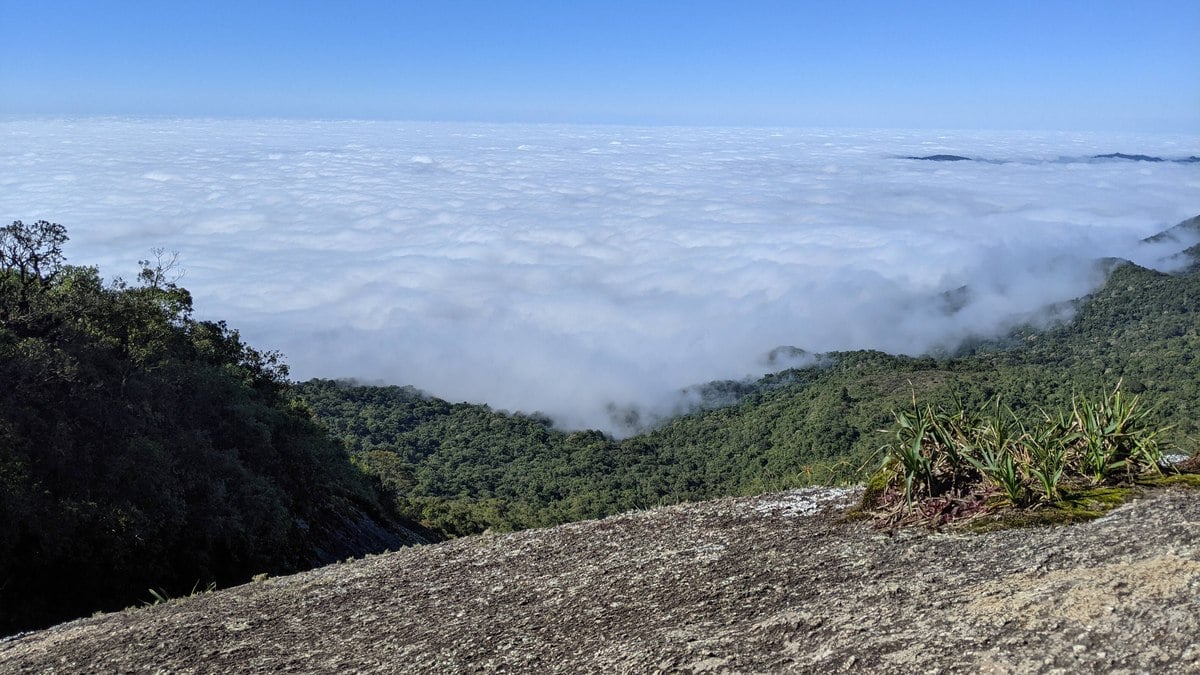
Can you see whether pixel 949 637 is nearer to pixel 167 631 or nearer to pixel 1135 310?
pixel 167 631

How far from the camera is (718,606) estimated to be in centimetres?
609

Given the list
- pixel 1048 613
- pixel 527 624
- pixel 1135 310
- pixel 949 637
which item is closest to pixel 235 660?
pixel 527 624

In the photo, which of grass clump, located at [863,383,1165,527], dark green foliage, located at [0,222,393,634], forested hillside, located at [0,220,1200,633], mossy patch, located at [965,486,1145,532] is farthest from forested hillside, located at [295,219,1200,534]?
mossy patch, located at [965,486,1145,532]

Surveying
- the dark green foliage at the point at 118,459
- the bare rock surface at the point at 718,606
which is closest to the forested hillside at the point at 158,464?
the dark green foliage at the point at 118,459

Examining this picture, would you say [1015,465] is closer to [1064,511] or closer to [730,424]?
[1064,511]

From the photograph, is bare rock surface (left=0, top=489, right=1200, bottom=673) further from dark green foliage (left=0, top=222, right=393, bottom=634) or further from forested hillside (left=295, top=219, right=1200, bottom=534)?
forested hillside (left=295, top=219, right=1200, bottom=534)

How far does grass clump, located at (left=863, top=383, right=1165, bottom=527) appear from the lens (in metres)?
6.77

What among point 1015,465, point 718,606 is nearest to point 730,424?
point 1015,465

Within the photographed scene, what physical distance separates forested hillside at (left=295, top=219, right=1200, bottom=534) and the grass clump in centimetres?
3758

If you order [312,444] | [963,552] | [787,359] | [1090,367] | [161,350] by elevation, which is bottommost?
[787,359]

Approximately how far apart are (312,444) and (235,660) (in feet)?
79.7

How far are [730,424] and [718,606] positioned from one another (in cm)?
8459

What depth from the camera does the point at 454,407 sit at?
100125 mm

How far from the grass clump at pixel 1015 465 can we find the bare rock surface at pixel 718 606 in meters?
0.32
